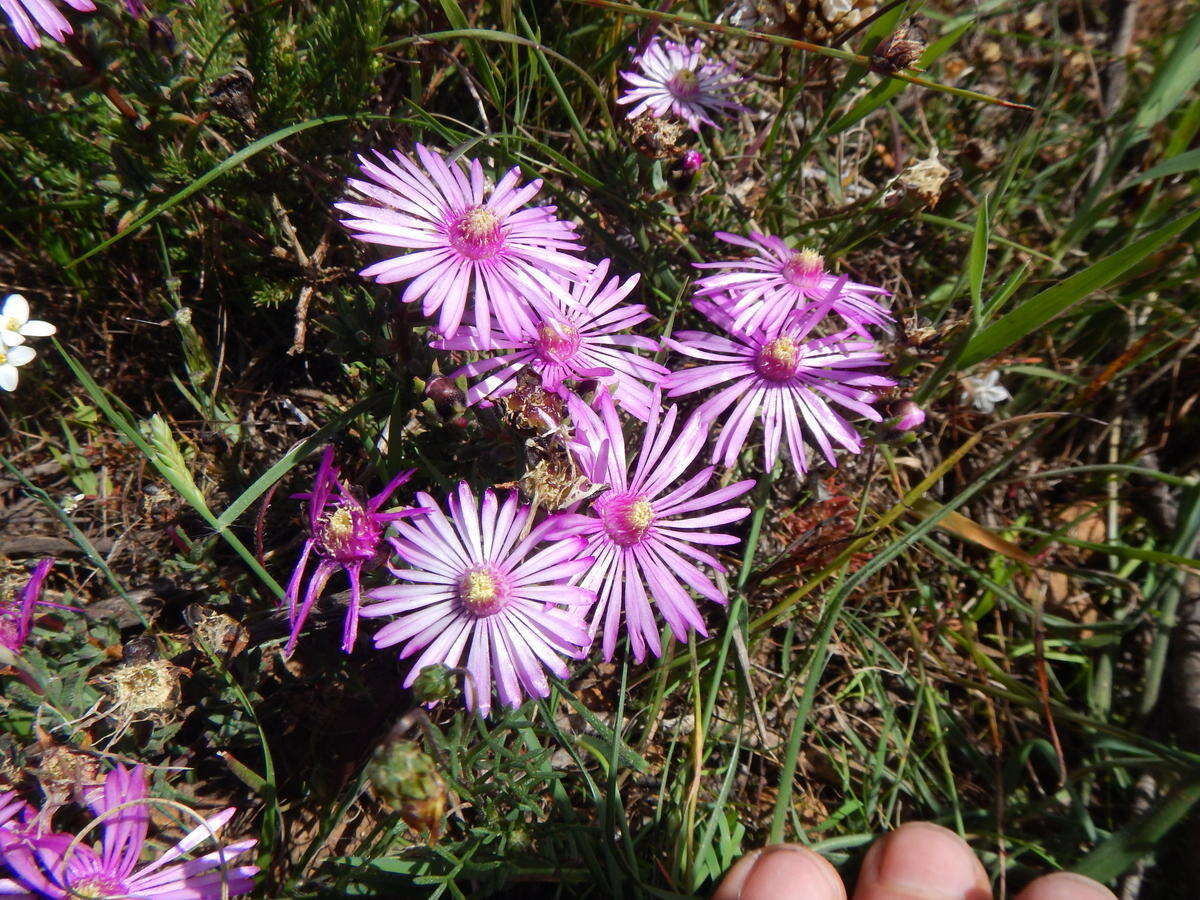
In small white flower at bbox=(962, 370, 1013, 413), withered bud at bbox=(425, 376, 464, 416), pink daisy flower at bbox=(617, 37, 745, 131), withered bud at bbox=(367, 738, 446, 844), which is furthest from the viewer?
small white flower at bbox=(962, 370, 1013, 413)

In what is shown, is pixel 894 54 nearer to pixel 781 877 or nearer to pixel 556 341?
pixel 556 341

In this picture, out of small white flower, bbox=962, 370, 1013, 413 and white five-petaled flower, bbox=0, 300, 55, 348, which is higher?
small white flower, bbox=962, 370, 1013, 413

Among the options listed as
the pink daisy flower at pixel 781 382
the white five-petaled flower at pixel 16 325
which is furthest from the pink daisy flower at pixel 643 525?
the white five-petaled flower at pixel 16 325

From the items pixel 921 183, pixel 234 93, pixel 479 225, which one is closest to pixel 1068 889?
pixel 921 183

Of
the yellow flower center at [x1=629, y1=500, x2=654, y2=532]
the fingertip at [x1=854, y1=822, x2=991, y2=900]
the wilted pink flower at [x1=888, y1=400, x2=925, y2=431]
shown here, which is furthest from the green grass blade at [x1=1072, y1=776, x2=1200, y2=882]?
the yellow flower center at [x1=629, y1=500, x2=654, y2=532]

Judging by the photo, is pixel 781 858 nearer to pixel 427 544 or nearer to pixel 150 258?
pixel 427 544

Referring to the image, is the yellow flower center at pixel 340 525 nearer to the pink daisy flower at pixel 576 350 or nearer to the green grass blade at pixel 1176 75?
the pink daisy flower at pixel 576 350

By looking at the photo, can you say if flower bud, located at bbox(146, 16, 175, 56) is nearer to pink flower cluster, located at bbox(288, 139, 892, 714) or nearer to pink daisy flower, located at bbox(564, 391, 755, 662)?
pink flower cluster, located at bbox(288, 139, 892, 714)
